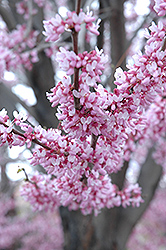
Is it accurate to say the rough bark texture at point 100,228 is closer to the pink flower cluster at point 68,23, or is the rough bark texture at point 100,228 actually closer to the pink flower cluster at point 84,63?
the pink flower cluster at point 84,63

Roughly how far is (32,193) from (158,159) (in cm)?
213

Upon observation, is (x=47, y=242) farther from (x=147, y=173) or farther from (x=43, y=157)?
(x=43, y=157)

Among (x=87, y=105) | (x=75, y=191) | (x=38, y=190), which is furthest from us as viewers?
(x=38, y=190)

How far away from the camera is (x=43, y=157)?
1124 millimetres

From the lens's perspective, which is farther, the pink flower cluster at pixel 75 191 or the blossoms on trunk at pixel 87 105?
the pink flower cluster at pixel 75 191

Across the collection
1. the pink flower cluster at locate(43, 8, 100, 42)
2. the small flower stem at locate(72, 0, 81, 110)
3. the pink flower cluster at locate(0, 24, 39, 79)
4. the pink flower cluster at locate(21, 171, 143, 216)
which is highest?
the pink flower cluster at locate(0, 24, 39, 79)

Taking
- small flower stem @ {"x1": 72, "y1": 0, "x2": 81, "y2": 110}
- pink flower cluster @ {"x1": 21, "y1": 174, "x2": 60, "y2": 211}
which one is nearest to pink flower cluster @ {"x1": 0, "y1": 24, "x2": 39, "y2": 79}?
pink flower cluster @ {"x1": 21, "y1": 174, "x2": 60, "y2": 211}

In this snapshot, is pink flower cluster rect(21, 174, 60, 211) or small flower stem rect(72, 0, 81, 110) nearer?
small flower stem rect(72, 0, 81, 110)

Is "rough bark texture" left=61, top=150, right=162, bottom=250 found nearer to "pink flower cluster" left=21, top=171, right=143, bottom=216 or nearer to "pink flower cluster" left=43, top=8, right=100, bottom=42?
"pink flower cluster" left=21, top=171, right=143, bottom=216

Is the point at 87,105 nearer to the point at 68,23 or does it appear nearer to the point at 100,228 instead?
the point at 68,23

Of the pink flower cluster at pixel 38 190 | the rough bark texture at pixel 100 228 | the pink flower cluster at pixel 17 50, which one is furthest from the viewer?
the rough bark texture at pixel 100 228

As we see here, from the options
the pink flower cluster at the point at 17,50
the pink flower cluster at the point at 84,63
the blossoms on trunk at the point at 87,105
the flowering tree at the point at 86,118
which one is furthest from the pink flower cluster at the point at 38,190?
the pink flower cluster at the point at 17,50

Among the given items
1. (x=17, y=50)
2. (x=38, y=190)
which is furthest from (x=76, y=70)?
(x=17, y=50)

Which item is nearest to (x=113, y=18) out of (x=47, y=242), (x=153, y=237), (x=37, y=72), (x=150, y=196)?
(x=37, y=72)
